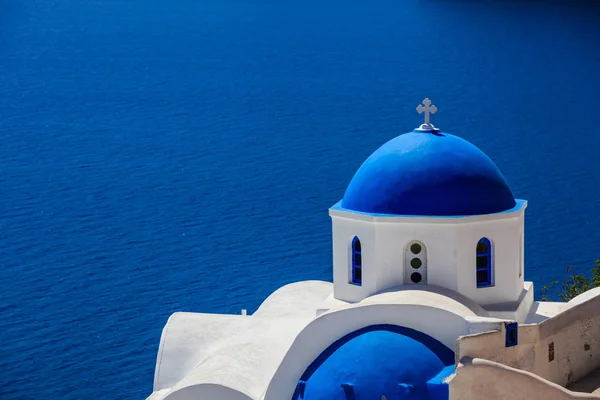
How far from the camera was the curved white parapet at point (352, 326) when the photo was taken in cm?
1317

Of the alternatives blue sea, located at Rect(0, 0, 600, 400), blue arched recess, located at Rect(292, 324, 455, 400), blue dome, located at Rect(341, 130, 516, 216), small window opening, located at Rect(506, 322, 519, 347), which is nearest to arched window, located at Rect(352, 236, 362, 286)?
blue dome, located at Rect(341, 130, 516, 216)

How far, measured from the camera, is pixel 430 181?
48.6 feet

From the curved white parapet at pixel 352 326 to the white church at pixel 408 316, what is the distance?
0.5 inches

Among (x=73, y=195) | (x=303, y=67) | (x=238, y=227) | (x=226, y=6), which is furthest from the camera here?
(x=226, y=6)

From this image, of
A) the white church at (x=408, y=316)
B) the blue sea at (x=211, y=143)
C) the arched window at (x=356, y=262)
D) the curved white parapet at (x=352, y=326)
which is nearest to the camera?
the white church at (x=408, y=316)

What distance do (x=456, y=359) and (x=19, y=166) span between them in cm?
2827

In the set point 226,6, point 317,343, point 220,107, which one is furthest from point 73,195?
point 226,6

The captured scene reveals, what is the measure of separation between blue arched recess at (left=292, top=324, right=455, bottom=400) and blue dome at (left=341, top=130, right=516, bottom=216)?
82.3 inches

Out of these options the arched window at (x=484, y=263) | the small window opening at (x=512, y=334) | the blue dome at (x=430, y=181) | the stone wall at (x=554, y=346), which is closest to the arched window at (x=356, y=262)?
the blue dome at (x=430, y=181)

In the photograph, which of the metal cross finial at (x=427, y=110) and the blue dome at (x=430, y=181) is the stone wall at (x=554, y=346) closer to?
the blue dome at (x=430, y=181)

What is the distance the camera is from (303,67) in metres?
54.2

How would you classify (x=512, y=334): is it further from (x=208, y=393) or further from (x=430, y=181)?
(x=208, y=393)

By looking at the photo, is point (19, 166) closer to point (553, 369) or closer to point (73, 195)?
point (73, 195)

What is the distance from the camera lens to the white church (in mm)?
12859
